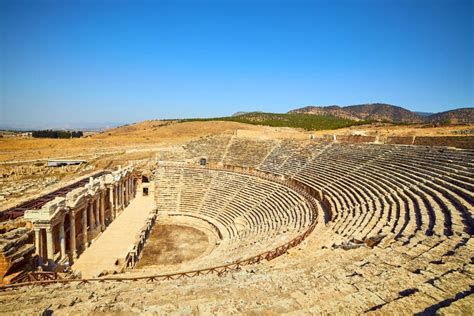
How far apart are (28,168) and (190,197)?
Answer: 52.0 feet

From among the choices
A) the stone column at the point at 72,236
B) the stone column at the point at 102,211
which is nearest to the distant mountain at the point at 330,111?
the stone column at the point at 102,211

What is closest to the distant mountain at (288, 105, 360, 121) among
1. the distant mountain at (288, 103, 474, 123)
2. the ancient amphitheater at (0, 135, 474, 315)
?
the distant mountain at (288, 103, 474, 123)

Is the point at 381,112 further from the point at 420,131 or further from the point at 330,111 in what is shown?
the point at 420,131

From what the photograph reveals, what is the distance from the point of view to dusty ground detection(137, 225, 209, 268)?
18561mm

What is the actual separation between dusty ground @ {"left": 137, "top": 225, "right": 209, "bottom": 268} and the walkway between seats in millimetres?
1212

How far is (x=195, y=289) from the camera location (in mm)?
7262

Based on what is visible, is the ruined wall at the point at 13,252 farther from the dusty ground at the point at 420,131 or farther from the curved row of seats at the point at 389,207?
the dusty ground at the point at 420,131

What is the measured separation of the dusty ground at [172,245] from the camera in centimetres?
1856

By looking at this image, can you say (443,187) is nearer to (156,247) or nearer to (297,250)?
(297,250)

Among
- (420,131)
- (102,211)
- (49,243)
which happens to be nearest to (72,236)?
(49,243)

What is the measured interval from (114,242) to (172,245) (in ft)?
12.2

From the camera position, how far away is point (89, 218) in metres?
19.6

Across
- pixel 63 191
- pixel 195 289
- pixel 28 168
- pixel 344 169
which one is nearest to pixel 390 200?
pixel 344 169

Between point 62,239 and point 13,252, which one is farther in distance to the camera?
point 62,239
